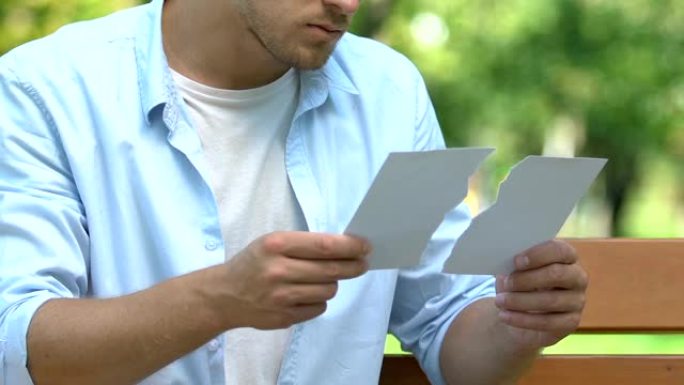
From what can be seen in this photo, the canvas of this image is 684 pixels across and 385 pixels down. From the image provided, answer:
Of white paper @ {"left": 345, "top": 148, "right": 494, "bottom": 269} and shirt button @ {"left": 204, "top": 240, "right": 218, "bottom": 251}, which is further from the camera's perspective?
shirt button @ {"left": 204, "top": 240, "right": 218, "bottom": 251}

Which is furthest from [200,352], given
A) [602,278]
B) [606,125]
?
[606,125]

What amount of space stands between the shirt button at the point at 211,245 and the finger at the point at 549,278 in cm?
44

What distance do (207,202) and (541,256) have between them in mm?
511

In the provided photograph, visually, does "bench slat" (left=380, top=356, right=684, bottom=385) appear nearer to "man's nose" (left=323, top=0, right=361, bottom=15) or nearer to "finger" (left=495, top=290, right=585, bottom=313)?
"finger" (left=495, top=290, right=585, bottom=313)

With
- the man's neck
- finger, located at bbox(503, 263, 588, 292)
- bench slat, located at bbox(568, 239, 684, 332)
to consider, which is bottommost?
bench slat, located at bbox(568, 239, 684, 332)

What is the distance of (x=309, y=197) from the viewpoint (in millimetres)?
2248

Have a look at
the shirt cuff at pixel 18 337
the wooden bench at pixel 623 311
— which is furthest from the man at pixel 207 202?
the wooden bench at pixel 623 311

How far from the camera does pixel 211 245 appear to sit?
2.15m

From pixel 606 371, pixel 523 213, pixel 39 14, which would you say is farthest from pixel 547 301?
pixel 39 14

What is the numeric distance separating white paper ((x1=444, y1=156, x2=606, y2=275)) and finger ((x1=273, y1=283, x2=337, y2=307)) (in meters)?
0.26

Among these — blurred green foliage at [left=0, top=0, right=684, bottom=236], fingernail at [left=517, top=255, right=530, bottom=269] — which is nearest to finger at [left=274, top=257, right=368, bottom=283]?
fingernail at [left=517, top=255, right=530, bottom=269]

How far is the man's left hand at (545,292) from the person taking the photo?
204cm

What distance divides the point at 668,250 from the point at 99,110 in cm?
108

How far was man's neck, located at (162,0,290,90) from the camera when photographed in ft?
7.38
